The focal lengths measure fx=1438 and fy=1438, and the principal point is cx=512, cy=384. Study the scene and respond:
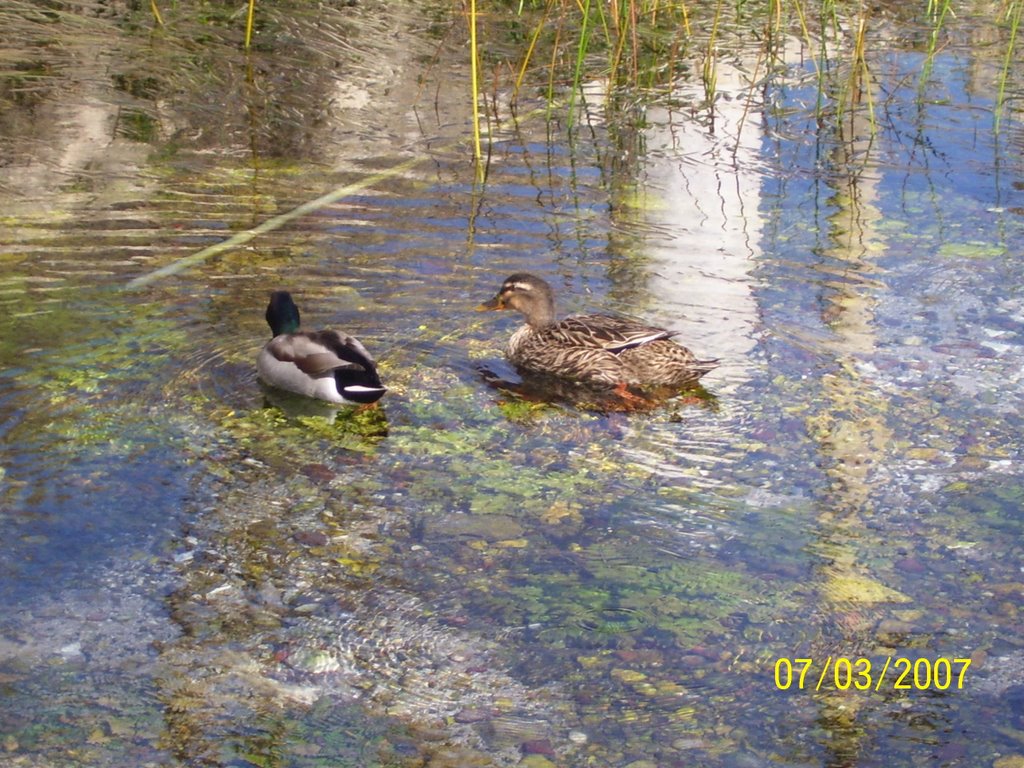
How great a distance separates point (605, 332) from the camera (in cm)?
759

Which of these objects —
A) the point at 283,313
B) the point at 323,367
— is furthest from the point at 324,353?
the point at 283,313

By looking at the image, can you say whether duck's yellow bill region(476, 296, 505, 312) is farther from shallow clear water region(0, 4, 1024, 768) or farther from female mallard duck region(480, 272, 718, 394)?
shallow clear water region(0, 4, 1024, 768)

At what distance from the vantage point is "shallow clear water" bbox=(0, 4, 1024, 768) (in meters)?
4.74

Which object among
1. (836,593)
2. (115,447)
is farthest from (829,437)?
(115,447)

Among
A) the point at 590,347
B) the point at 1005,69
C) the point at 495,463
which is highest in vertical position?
the point at 1005,69

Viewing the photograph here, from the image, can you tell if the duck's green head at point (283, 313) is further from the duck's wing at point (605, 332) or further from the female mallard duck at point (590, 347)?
the duck's wing at point (605, 332)

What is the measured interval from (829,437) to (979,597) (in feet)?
4.61

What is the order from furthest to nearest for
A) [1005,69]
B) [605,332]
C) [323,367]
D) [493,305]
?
[1005,69]
[493,305]
[605,332]
[323,367]

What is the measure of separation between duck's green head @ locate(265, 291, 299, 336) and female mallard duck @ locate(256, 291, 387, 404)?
0.14m

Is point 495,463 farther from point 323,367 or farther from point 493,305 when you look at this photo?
point 493,305

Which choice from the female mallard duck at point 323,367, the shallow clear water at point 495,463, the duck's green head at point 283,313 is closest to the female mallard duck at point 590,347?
the shallow clear water at point 495,463

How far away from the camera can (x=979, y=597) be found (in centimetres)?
546

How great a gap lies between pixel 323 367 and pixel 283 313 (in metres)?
0.55

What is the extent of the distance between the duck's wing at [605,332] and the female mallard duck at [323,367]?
1.14 meters
